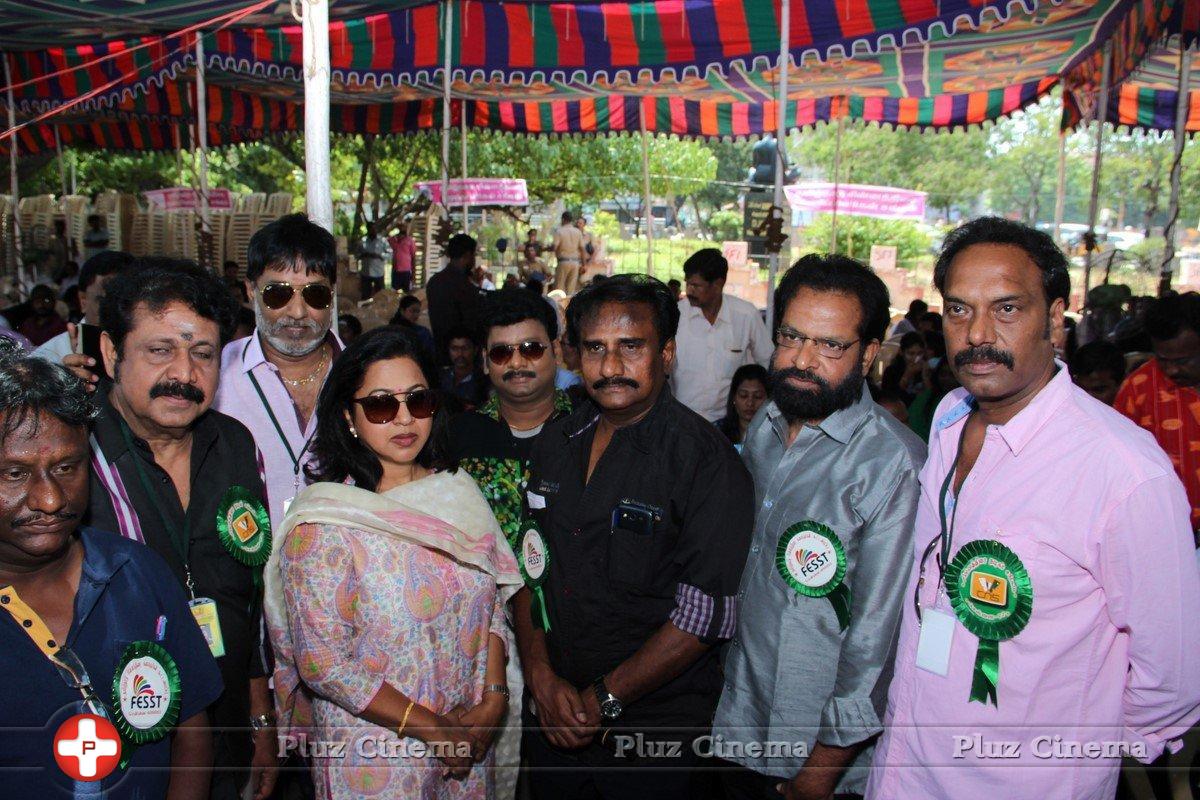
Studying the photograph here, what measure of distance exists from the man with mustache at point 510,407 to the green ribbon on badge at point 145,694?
1.15 metres

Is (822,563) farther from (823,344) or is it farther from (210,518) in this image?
Answer: (210,518)

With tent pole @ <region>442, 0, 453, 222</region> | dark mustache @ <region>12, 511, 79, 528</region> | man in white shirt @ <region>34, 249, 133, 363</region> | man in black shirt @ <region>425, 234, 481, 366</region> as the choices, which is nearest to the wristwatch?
dark mustache @ <region>12, 511, 79, 528</region>

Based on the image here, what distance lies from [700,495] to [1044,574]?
824mm

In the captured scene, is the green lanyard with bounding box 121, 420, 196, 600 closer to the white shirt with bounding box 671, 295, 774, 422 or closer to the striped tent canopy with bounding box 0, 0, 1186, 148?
the white shirt with bounding box 671, 295, 774, 422

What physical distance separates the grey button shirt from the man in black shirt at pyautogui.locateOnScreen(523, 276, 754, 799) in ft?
0.28

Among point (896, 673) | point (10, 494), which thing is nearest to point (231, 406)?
point (10, 494)

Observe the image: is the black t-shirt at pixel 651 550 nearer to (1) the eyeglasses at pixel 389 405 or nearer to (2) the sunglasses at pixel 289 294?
(1) the eyeglasses at pixel 389 405

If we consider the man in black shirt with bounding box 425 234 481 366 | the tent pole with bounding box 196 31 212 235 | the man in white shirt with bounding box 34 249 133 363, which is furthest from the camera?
the man in black shirt with bounding box 425 234 481 366

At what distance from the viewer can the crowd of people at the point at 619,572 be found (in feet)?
5.85

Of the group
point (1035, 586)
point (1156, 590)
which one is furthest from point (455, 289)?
point (1156, 590)

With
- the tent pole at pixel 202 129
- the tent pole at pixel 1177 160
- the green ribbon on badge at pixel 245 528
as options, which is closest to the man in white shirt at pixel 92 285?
the green ribbon on badge at pixel 245 528

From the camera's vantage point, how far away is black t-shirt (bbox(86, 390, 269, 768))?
7.33 ft

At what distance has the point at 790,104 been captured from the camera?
11.4m

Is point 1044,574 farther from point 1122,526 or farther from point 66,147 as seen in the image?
point 66,147
